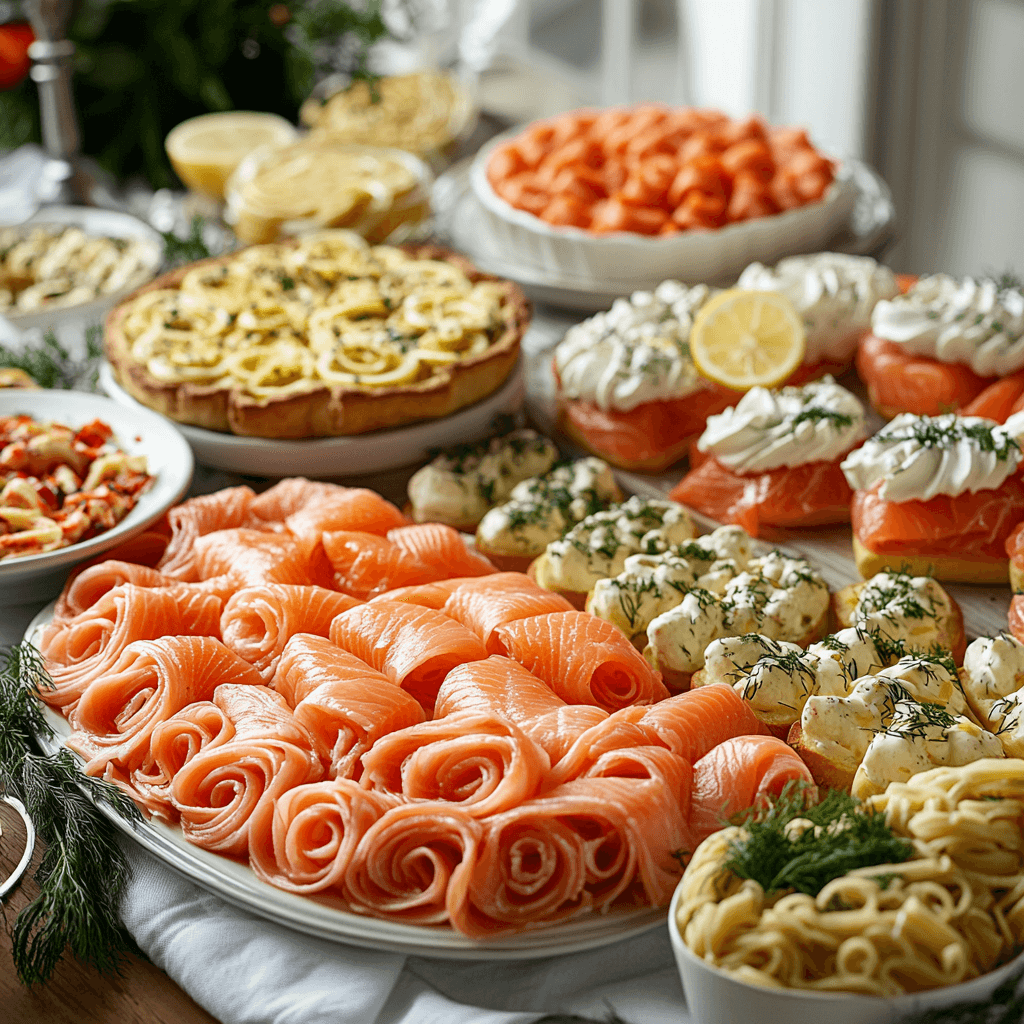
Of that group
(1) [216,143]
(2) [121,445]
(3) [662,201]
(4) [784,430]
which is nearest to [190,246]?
(1) [216,143]

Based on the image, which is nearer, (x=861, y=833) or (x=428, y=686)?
(x=861, y=833)

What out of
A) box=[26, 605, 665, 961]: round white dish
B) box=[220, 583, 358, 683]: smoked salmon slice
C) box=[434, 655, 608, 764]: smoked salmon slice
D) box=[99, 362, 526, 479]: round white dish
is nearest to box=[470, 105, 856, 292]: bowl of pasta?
box=[99, 362, 526, 479]: round white dish

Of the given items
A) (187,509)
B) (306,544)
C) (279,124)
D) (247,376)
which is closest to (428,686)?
(306,544)

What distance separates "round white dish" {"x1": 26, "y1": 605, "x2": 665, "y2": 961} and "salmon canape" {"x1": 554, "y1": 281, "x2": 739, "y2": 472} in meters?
1.48

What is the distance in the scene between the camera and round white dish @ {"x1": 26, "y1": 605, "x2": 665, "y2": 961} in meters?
1.59

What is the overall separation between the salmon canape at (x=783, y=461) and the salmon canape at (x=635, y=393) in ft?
0.70

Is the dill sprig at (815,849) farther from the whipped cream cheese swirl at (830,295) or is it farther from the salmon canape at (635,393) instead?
the whipped cream cheese swirl at (830,295)

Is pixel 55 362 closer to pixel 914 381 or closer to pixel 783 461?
pixel 783 461

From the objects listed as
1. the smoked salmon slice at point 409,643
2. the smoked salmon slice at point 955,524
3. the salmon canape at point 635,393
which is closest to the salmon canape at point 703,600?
the smoked salmon slice at point 955,524

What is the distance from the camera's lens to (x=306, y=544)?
240cm

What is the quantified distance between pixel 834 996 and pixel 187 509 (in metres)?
1.73

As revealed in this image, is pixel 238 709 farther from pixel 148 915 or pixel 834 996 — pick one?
pixel 834 996

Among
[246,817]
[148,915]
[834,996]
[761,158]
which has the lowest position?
[148,915]

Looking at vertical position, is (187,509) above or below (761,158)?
below
